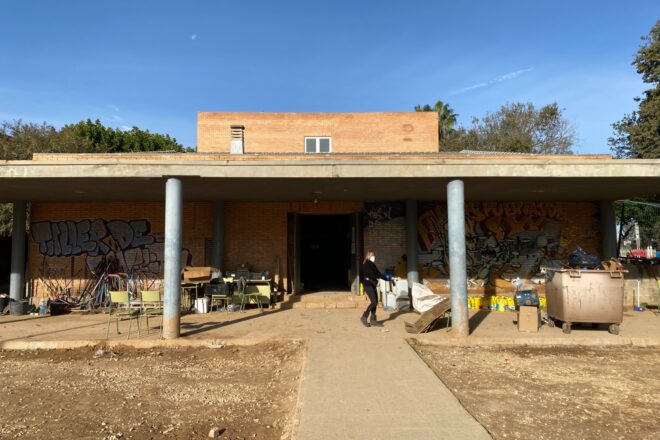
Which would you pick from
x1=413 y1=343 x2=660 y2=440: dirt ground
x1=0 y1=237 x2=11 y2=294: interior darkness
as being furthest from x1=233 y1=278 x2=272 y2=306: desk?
x1=0 y1=237 x2=11 y2=294: interior darkness

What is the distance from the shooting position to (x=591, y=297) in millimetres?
8148

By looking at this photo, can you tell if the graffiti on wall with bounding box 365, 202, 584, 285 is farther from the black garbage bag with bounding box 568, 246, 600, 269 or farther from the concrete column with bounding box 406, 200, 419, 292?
the black garbage bag with bounding box 568, 246, 600, 269

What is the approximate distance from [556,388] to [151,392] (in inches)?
208

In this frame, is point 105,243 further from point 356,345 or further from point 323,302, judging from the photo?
point 356,345

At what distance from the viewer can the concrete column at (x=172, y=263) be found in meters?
7.87

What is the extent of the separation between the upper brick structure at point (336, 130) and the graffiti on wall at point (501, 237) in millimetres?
9039

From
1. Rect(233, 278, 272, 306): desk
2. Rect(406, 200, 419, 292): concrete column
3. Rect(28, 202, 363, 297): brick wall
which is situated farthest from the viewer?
Rect(28, 202, 363, 297): brick wall

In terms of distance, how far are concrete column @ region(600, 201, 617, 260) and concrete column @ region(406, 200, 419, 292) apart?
5713mm

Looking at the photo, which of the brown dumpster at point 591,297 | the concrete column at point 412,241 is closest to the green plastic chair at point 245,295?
the concrete column at point 412,241

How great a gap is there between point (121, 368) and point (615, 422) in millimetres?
6613

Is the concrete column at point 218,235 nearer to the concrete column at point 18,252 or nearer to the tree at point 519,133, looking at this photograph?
the concrete column at point 18,252

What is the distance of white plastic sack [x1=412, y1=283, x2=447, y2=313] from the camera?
10047mm

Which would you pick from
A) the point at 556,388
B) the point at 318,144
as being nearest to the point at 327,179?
the point at 556,388

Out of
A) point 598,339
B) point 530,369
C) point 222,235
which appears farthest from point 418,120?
point 530,369
